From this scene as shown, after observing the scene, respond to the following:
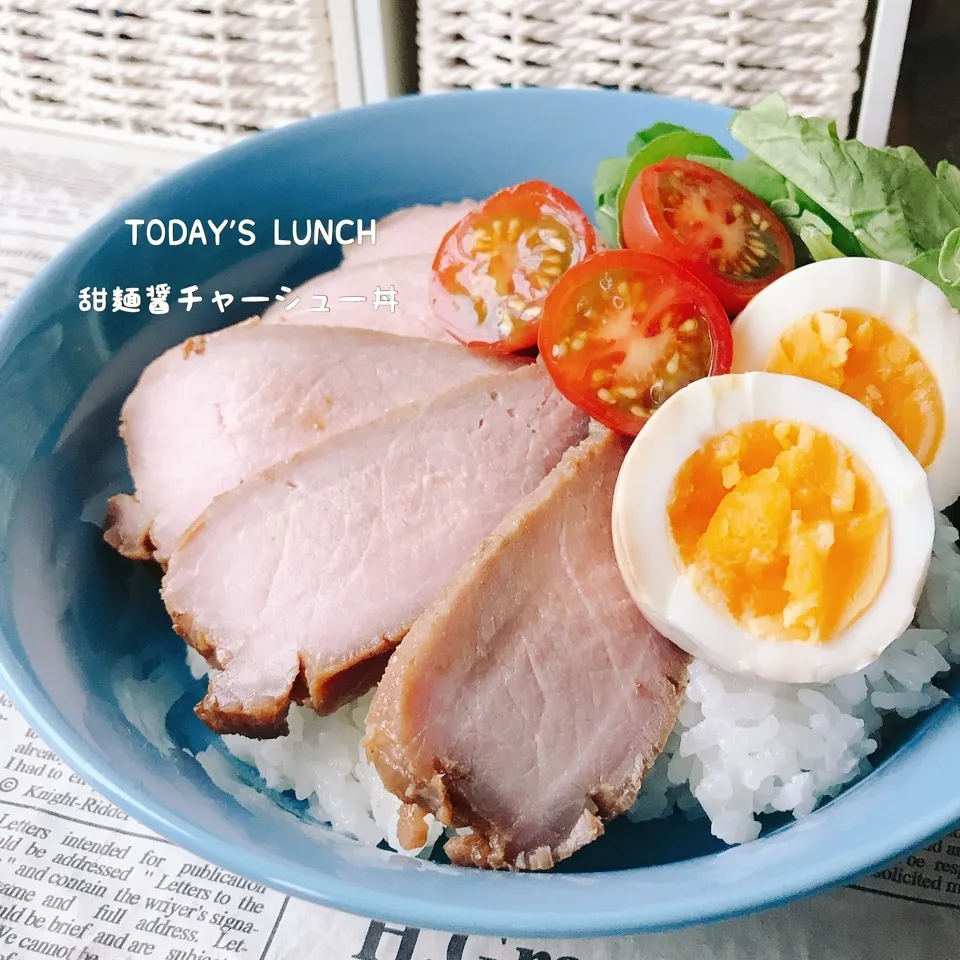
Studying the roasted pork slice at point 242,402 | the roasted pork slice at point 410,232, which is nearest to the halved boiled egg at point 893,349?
the roasted pork slice at point 242,402


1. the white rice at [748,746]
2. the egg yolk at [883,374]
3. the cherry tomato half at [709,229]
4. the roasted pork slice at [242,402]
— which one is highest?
the cherry tomato half at [709,229]

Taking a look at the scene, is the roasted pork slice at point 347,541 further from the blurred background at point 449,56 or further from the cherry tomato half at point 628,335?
the blurred background at point 449,56

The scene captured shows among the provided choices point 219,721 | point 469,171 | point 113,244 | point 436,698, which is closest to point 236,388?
point 113,244

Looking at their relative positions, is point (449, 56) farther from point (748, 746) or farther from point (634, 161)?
point (748, 746)

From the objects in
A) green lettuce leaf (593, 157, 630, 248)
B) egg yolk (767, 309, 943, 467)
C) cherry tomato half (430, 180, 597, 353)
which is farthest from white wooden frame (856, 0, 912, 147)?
egg yolk (767, 309, 943, 467)

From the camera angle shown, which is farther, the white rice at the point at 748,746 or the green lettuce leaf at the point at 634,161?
the green lettuce leaf at the point at 634,161

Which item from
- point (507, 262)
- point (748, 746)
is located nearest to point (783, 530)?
point (748, 746)
